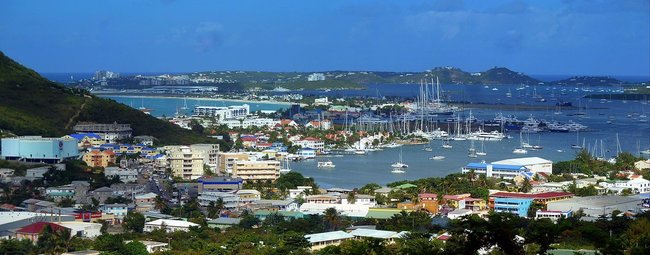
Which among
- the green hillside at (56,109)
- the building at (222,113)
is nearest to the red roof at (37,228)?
the green hillside at (56,109)

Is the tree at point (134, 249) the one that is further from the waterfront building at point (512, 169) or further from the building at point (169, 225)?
the waterfront building at point (512, 169)

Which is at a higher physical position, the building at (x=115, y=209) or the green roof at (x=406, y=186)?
the green roof at (x=406, y=186)

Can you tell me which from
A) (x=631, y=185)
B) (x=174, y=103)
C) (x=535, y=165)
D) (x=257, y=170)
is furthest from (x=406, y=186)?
(x=174, y=103)

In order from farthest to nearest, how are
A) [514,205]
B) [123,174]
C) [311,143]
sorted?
[311,143] < [123,174] < [514,205]

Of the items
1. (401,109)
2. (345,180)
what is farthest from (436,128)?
(345,180)

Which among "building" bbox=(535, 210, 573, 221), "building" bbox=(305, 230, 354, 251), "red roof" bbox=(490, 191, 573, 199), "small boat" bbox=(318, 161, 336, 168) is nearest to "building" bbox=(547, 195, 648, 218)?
"building" bbox=(535, 210, 573, 221)

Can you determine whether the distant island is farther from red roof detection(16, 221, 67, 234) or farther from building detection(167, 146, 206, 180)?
red roof detection(16, 221, 67, 234)

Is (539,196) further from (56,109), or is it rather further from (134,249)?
(56,109)
